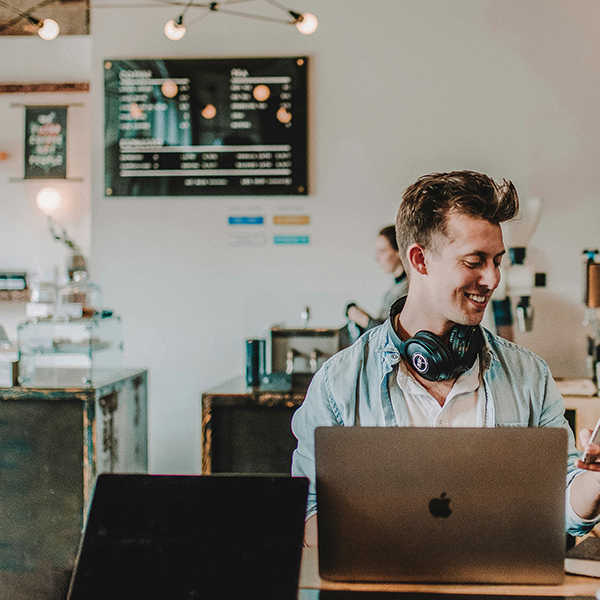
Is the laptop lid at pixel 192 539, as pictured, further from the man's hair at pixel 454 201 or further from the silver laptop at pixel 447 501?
the man's hair at pixel 454 201

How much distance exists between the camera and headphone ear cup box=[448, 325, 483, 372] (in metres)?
1.22

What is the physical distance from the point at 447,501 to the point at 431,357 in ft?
1.41

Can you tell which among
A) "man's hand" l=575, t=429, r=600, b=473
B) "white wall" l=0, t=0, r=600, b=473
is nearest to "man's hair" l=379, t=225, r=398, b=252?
"white wall" l=0, t=0, r=600, b=473

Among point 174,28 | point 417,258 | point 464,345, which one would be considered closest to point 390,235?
point 174,28

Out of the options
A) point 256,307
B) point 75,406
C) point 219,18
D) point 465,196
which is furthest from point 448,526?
point 219,18

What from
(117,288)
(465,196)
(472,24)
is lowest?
(117,288)

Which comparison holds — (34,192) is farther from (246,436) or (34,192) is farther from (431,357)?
(431,357)

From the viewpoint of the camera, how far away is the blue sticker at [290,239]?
9.64ft

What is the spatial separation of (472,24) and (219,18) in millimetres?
1281

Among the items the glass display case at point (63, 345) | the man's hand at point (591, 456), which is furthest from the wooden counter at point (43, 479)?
the man's hand at point (591, 456)

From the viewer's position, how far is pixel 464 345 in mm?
1220

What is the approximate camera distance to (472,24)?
9.27 feet

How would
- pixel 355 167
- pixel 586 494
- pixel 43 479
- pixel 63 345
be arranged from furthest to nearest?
pixel 355 167 → pixel 63 345 → pixel 43 479 → pixel 586 494

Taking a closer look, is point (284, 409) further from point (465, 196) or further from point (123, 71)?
point (123, 71)
